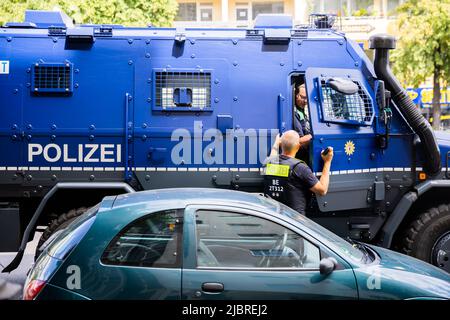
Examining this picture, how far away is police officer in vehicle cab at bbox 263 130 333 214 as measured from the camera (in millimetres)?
6441

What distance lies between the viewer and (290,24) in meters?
7.30

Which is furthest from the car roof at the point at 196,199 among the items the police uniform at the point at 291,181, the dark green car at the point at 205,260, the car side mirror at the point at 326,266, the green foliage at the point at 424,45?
the green foliage at the point at 424,45

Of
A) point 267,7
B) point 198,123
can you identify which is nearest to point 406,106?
point 198,123

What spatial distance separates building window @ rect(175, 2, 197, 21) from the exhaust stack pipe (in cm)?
2459

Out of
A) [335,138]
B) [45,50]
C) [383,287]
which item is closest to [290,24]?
[335,138]

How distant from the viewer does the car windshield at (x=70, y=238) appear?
420 centimetres

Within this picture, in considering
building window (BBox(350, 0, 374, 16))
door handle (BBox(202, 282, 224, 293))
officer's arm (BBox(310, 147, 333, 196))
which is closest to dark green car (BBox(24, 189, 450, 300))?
door handle (BBox(202, 282, 224, 293))

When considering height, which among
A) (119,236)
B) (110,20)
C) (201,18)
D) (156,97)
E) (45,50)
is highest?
(201,18)

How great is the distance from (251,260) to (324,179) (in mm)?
2479

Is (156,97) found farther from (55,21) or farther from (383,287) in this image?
(383,287)

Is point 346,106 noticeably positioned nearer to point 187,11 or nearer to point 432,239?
point 432,239

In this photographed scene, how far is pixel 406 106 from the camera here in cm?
697

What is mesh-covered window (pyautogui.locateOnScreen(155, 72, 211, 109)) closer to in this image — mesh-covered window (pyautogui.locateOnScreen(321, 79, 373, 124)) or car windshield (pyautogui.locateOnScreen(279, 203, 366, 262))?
mesh-covered window (pyautogui.locateOnScreen(321, 79, 373, 124))

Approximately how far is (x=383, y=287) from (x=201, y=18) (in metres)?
27.7
